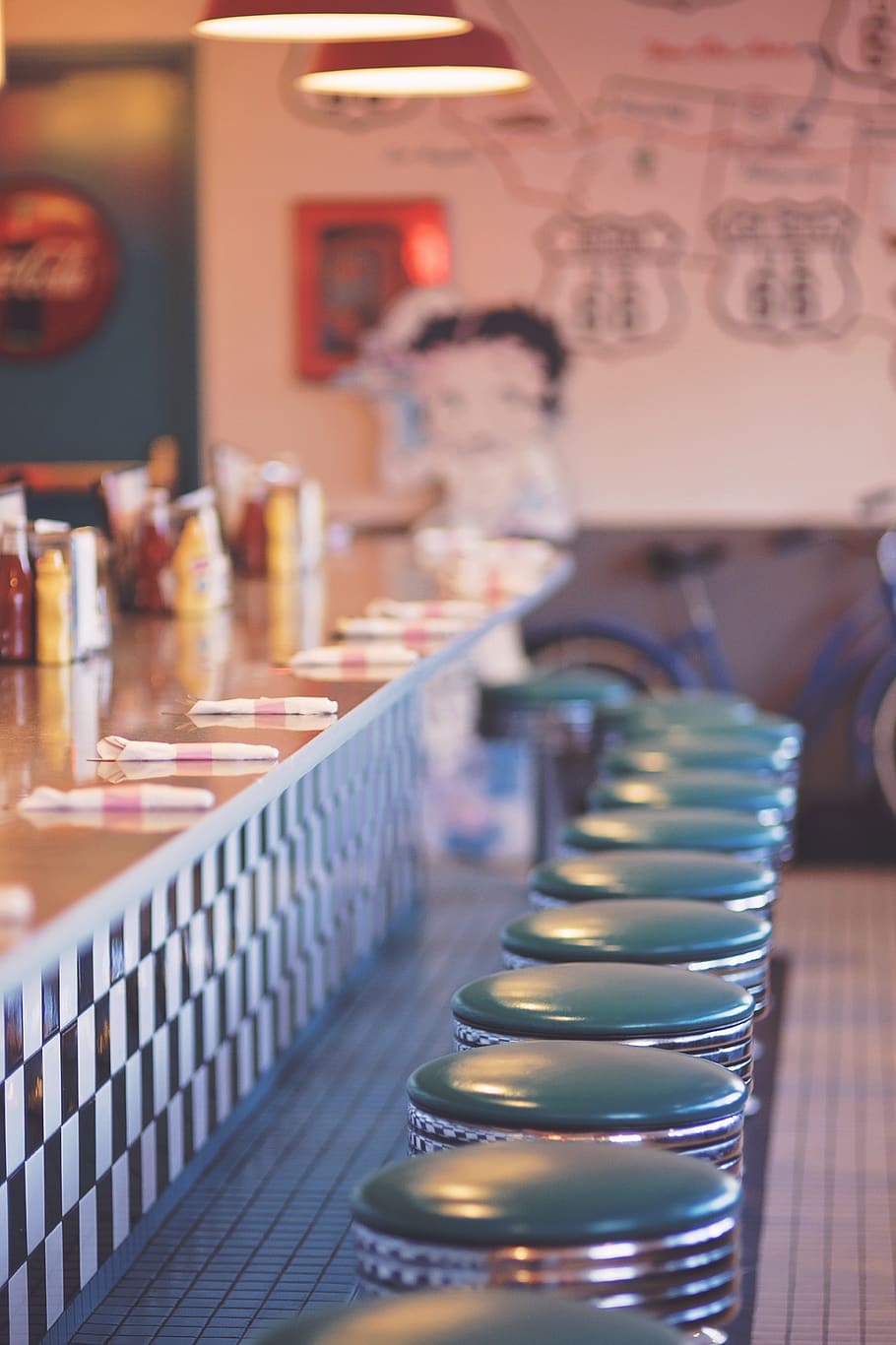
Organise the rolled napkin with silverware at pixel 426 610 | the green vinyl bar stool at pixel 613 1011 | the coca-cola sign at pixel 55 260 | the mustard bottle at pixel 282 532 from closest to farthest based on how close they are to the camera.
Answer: the green vinyl bar stool at pixel 613 1011
the rolled napkin with silverware at pixel 426 610
the mustard bottle at pixel 282 532
the coca-cola sign at pixel 55 260

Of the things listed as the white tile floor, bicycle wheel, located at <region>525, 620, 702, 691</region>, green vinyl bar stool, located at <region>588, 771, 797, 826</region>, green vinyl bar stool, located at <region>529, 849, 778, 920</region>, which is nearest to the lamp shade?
green vinyl bar stool, located at <region>588, 771, 797, 826</region>

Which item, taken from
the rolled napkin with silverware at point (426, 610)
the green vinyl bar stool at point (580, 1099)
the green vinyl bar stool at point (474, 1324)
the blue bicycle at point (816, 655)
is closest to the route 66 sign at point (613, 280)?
the blue bicycle at point (816, 655)

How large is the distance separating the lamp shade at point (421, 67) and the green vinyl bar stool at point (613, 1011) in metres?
2.39

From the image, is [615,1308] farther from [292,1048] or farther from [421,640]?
[292,1048]

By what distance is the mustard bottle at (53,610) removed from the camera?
11.0ft

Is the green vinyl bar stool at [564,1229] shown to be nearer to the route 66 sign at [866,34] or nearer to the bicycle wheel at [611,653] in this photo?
the bicycle wheel at [611,653]

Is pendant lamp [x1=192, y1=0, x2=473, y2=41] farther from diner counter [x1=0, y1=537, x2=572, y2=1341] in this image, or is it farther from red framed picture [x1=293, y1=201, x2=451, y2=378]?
red framed picture [x1=293, y1=201, x2=451, y2=378]

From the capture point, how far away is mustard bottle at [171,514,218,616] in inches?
163

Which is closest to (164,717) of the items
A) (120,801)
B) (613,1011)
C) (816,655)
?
(120,801)

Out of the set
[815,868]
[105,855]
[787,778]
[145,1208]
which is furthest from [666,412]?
[105,855]

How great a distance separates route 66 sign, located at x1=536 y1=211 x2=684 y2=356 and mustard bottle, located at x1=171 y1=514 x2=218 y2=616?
290 centimetres

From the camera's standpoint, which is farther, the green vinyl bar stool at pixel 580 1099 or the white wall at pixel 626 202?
the white wall at pixel 626 202

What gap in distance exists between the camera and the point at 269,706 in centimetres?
278

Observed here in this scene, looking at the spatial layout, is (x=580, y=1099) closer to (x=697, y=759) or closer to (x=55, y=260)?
(x=697, y=759)
